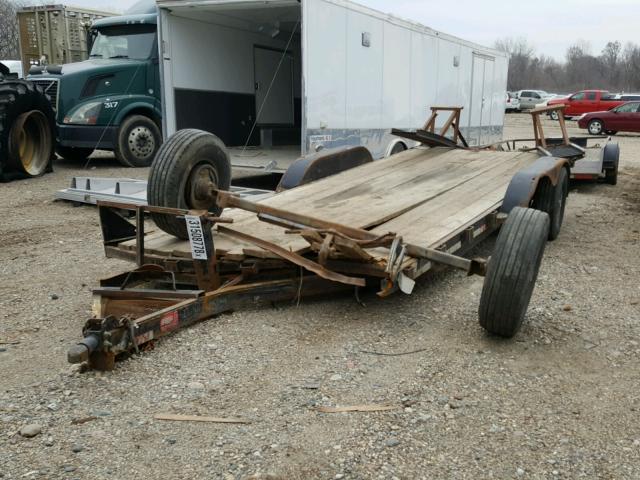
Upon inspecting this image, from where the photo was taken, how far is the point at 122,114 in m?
11.5

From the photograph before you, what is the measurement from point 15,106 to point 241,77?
12.4 ft

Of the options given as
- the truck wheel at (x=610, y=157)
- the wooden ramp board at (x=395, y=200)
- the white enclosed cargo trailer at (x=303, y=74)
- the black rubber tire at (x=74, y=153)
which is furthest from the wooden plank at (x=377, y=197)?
the black rubber tire at (x=74, y=153)

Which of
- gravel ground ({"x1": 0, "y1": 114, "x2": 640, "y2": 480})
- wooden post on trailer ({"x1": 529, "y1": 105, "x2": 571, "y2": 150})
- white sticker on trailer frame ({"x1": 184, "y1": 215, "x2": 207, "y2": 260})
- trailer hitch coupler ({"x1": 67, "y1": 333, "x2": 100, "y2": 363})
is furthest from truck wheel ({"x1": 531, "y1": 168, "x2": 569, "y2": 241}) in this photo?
trailer hitch coupler ({"x1": 67, "y1": 333, "x2": 100, "y2": 363})

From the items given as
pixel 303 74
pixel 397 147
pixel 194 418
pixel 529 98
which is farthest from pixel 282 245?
pixel 529 98

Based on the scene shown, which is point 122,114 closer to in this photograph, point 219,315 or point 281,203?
point 281,203

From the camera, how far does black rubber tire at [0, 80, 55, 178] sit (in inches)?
392

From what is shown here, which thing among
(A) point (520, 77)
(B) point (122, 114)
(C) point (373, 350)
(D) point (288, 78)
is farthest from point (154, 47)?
(A) point (520, 77)

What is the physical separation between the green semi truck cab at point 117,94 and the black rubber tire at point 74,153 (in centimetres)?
20

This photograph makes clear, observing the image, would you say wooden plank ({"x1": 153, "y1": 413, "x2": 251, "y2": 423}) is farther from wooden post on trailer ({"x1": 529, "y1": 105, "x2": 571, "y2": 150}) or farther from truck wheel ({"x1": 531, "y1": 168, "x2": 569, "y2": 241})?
wooden post on trailer ({"x1": 529, "y1": 105, "x2": 571, "y2": 150})

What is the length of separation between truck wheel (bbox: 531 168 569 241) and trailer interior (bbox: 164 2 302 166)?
13.1 ft

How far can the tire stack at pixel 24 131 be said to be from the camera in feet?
33.0

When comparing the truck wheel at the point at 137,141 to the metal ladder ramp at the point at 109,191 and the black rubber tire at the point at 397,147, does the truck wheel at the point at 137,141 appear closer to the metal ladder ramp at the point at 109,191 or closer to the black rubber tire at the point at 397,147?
the metal ladder ramp at the point at 109,191

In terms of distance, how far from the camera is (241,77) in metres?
11.2

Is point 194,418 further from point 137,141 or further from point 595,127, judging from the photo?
point 595,127
